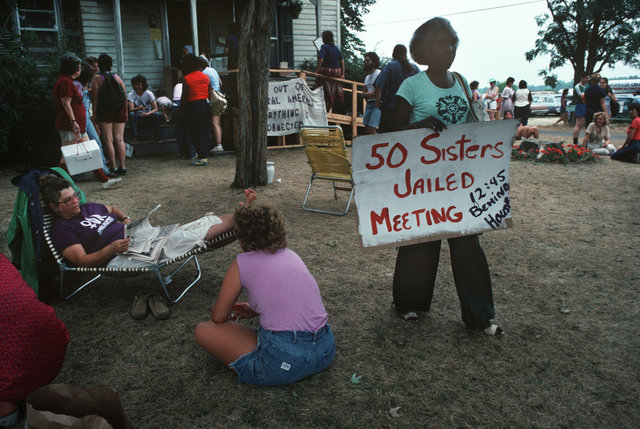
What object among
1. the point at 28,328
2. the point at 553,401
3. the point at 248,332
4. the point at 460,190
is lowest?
the point at 553,401

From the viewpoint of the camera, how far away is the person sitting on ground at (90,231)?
339 centimetres

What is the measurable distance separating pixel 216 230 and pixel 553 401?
95.6 inches

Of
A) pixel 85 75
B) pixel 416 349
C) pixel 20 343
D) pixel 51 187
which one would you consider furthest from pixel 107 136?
pixel 416 349

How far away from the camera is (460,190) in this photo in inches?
115

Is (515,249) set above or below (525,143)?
below

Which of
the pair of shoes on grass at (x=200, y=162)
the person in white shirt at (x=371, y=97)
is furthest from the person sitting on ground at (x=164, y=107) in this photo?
the person in white shirt at (x=371, y=97)

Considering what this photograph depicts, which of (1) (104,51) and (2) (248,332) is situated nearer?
(2) (248,332)

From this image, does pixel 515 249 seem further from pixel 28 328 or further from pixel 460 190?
pixel 28 328

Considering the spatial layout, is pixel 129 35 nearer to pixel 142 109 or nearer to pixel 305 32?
pixel 142 109

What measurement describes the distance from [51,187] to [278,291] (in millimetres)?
2059

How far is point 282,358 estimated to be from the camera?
251 centimetres

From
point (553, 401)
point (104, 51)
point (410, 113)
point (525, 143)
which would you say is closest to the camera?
point (553, 401)

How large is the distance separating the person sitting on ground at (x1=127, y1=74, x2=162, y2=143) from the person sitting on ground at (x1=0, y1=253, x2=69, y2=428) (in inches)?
362

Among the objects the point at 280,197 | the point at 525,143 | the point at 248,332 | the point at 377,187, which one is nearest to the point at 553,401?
the point at 377,187
